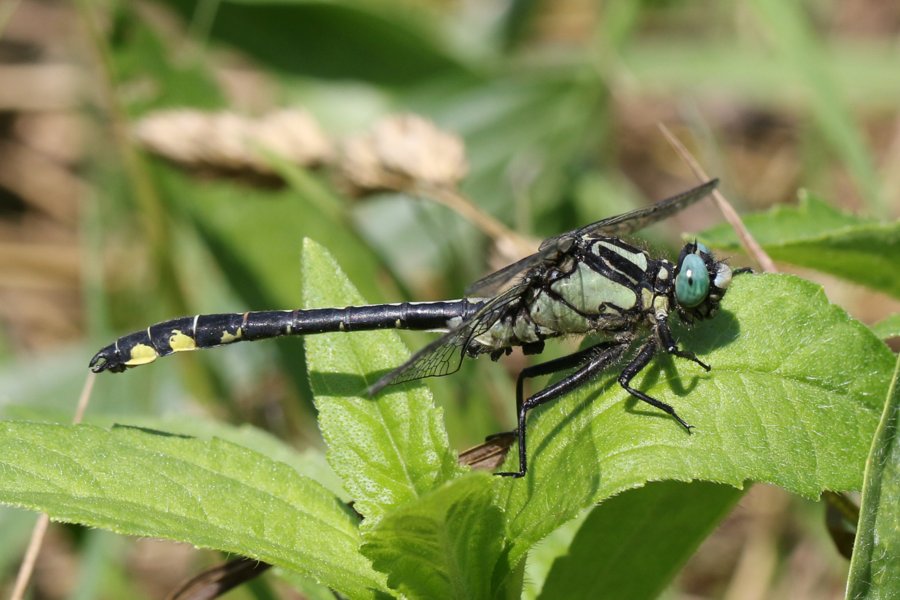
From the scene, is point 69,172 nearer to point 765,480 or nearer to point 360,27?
point 360,27

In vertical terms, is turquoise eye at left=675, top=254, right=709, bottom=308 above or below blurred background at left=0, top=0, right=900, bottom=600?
below

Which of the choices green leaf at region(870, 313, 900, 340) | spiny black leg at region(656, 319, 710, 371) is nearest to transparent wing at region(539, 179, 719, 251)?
spiny black leg at region(656, 319, 710, 371)

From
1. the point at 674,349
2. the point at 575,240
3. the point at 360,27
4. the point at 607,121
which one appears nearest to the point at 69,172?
the point at 360,27

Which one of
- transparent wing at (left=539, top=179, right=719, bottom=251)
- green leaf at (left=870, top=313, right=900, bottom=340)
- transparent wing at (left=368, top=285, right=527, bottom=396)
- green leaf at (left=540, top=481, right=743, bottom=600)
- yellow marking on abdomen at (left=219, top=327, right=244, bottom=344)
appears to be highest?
yellow marking on abdomen at (left=219, top=327, right=244, bottom=344)

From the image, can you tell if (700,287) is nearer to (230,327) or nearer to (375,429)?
(375,429)

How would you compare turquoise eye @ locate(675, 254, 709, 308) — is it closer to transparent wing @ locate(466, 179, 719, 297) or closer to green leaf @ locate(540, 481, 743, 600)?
transparent wing @ locate(466, 179, 719, 297)

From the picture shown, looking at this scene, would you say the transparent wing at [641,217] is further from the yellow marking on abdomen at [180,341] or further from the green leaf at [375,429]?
the yellow marking on abdomen at [180,341]

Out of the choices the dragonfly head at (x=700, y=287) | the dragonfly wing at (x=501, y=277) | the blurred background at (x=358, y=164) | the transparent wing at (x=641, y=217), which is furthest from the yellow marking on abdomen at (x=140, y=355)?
the dragonfly head at (x=700, y=287)
